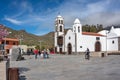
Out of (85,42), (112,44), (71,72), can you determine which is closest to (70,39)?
(85,42)

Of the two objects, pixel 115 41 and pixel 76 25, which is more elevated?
pixel 76 25

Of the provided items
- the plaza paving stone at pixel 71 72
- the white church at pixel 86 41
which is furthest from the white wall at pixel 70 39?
the plaza paving stone at pixel 71 72

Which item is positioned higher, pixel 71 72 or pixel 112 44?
pixel 112 44

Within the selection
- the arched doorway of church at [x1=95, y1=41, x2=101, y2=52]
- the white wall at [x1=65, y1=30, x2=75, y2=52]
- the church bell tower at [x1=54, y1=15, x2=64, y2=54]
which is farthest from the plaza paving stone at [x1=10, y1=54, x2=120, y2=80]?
the church bell tower at [x1=54, y1=15, x2=64, y2=54]

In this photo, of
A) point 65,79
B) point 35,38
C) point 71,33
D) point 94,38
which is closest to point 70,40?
point 71,33

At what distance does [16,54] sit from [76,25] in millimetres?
33265

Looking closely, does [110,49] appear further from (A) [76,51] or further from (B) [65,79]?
(B) [65,79]

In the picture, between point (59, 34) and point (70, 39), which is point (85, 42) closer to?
point (70, 39)

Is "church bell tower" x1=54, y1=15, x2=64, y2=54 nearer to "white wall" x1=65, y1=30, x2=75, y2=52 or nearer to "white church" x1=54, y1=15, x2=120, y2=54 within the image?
"white church" x1=54, y1=15, x2=120, y2=54

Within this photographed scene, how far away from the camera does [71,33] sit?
214 ft

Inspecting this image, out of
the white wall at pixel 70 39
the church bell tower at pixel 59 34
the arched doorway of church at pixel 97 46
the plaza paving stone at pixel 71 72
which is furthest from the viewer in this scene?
the church bell tower at pixel 59 34

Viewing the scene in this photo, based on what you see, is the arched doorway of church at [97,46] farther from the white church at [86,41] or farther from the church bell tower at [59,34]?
the church bell tower at [59,34]

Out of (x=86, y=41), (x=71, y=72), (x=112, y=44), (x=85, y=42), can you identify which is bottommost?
(x=71, y=72)

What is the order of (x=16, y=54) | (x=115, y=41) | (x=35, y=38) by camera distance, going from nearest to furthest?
(x=16, y=54)
(x=115, y=41)
(x=35, y=38)
